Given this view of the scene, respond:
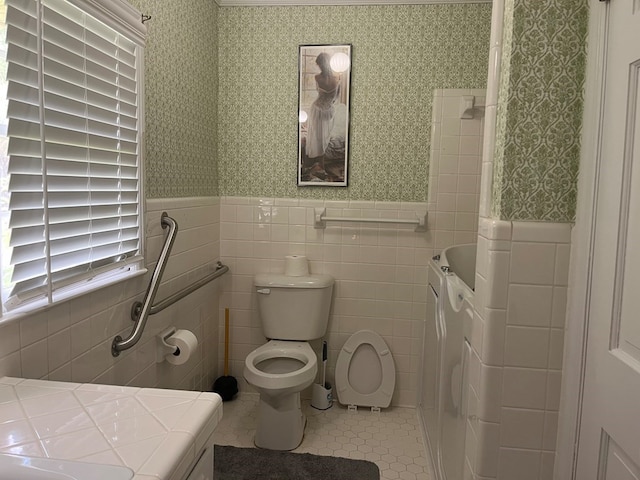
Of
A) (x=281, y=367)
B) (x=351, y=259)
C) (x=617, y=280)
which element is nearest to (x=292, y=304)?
→ (x=281, y=367)

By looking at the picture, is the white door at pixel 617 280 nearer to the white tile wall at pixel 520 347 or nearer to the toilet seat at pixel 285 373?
the white tile wall at pixel 520 347

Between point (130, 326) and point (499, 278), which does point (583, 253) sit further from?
point (130, 326)

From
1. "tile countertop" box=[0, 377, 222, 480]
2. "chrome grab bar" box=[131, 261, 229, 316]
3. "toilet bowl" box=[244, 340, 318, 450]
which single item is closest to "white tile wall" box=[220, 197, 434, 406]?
"chrome grab bar" box=[131, 261, 229, 316]

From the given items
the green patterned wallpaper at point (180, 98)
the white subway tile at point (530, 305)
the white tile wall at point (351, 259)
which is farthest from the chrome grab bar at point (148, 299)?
the white subway tile at point (530, 305)

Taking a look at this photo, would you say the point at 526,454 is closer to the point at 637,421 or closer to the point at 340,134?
the point at 637,421

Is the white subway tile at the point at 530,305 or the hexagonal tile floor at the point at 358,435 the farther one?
the hexagonal tile floor at the point at 358,435

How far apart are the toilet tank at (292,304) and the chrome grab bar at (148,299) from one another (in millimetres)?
777

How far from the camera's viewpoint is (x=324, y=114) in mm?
2691

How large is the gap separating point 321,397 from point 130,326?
4.43 ft

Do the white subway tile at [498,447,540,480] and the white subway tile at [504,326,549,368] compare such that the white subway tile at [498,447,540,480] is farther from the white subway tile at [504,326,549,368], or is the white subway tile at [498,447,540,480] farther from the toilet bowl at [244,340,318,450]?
the toilet bowl at [244,340,318,450]

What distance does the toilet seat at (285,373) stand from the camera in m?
2.19

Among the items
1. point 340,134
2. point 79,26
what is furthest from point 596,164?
point 340,134

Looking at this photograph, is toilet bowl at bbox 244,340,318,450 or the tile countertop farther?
toilet bowl at bbox 244,340,318,450

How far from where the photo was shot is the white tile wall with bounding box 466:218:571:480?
3.92 feet
